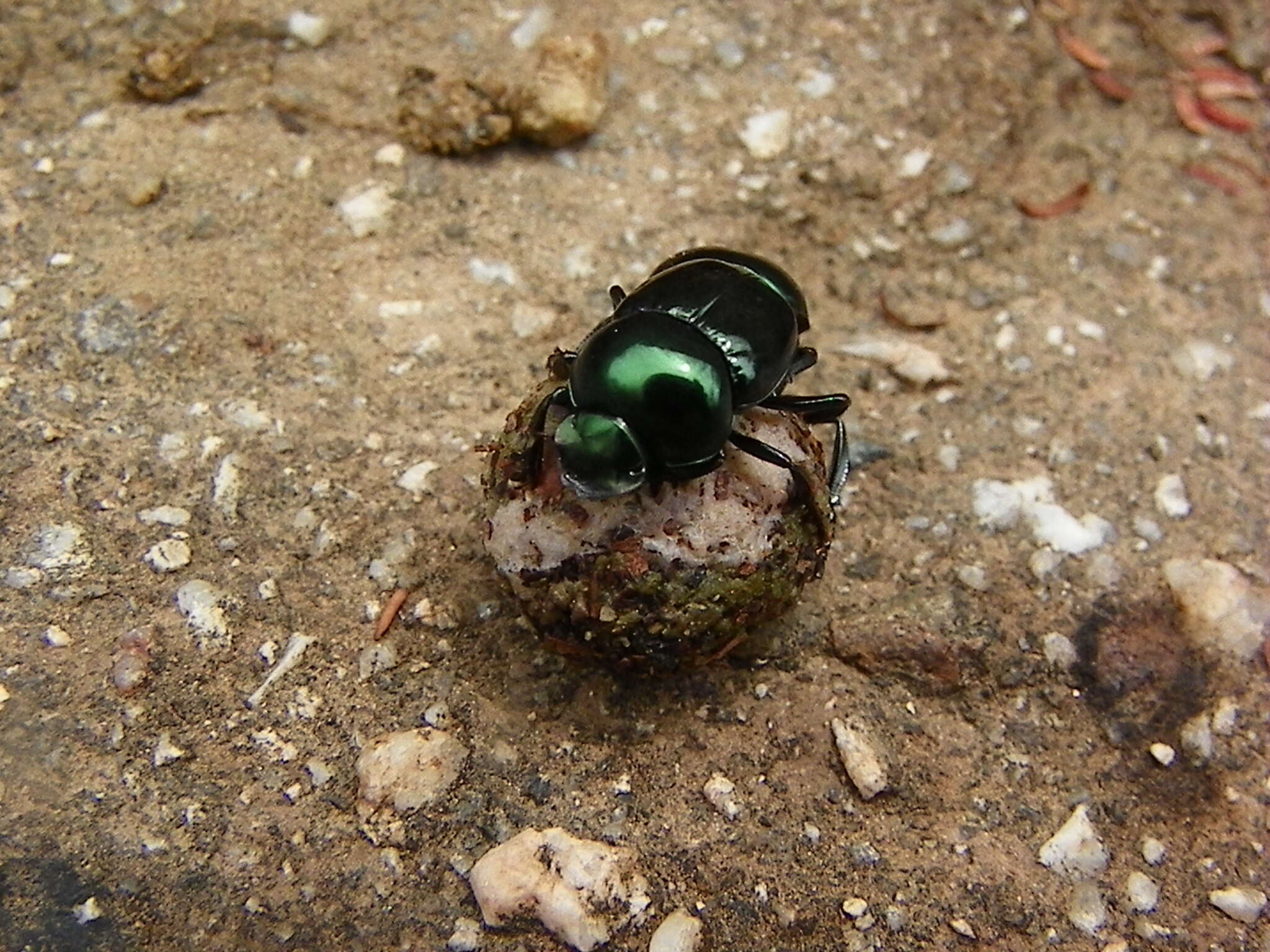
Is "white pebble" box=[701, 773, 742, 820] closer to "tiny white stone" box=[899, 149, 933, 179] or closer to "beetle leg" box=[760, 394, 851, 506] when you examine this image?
"beetle leg" box=[760, 394, 851, 506]

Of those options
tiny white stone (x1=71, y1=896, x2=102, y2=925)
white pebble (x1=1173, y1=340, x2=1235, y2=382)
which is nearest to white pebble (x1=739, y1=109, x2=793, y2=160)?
white pebble (x1=1173, y1=340, x2=1235, y2=382)

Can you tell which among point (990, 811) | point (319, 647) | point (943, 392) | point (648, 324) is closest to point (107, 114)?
point (319, 647)

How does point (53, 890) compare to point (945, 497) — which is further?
point (945, 497)

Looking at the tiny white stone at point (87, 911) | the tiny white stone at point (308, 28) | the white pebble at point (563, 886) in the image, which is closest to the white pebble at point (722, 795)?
the white pebble at point (563, 886)

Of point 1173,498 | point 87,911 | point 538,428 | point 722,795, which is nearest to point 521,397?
point 538,428

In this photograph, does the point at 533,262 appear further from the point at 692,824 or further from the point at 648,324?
the point at 692,824

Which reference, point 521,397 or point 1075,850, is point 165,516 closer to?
point 521,397
